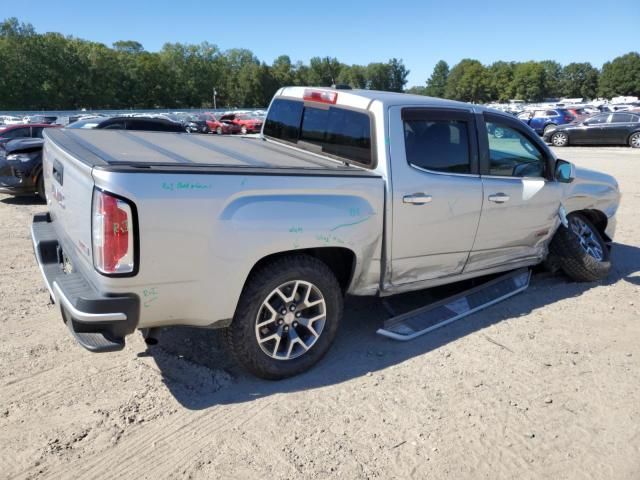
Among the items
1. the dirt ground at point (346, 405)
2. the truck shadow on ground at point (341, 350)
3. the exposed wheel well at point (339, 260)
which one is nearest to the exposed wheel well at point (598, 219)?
the truck shadow on ground at point (341, 350)

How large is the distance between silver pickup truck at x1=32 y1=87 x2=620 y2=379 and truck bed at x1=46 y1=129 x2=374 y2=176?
21 millimetres

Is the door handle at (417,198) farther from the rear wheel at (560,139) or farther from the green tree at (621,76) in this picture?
the green tree at (621,76)

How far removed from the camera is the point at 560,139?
2434cm

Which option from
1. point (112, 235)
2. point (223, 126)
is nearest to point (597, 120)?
point (223, 126)

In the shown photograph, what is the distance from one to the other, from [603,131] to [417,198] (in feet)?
76.6

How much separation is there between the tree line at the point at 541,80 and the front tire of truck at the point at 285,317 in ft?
394

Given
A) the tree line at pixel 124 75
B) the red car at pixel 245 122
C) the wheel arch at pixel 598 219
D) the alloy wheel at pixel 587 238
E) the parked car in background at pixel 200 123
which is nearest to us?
the alloy wheel at pixel 587 238

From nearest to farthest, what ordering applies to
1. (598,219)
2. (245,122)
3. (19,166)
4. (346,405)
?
(346,405) → (598,219) → (19,166) → (245,122)

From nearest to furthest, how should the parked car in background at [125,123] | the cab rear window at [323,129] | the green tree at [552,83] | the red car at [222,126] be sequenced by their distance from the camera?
the cab rear window at [323,129] → the parked car in background at [125,123] → the red car at [222,126] → the green tree at [552,83]

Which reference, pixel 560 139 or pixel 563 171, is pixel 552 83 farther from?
pixel 563 171

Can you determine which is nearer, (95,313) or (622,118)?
(95,313)

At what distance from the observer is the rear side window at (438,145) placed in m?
3.87

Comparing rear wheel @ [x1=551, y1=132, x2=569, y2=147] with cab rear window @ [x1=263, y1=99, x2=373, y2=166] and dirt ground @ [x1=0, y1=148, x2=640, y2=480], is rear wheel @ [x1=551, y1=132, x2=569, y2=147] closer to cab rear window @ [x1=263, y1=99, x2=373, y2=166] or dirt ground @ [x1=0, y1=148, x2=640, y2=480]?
dirt ground @ [x1=0, y1=148, x2=640, y2=480]

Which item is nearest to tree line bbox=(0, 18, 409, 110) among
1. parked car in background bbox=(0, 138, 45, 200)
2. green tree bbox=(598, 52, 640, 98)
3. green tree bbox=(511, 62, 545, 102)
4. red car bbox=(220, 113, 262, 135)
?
red car bbox=(220, 113, 262, 135)
